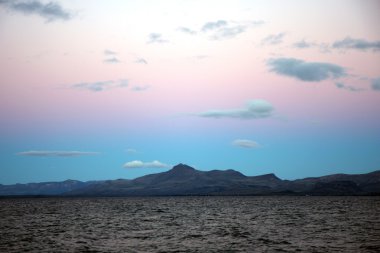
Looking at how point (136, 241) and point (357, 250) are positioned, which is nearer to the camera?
point (357, 250)

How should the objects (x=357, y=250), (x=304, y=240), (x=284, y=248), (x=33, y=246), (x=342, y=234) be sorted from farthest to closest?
(x=342, y=234) < (x=304, y=240) < (x=33, y=246) < (x=284, y=248) < (x=357, y=250)

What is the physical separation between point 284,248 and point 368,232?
23.0 meters

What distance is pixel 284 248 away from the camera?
166 ft

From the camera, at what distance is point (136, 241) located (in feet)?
190

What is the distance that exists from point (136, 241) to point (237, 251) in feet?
53.1

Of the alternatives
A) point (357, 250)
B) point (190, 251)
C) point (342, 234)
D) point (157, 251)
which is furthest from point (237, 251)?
point (342, 234)

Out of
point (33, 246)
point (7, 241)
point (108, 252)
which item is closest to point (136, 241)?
point (108, 252)

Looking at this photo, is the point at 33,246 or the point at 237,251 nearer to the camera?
the point at 237,251

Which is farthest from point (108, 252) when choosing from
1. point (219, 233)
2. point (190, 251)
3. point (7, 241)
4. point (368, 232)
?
point (368, 232)

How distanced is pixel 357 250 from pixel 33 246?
39649mm

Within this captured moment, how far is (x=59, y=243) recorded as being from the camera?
57.2m

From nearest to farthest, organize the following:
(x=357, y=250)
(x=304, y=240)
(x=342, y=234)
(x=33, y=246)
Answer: (x=357, y=250) → (x=33, y=246) → (x=304, y=240) → (x=342, y=234)

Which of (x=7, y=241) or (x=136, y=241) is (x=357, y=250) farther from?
(x=7, y=241)

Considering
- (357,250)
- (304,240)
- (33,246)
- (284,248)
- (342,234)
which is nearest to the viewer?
(357,250)
